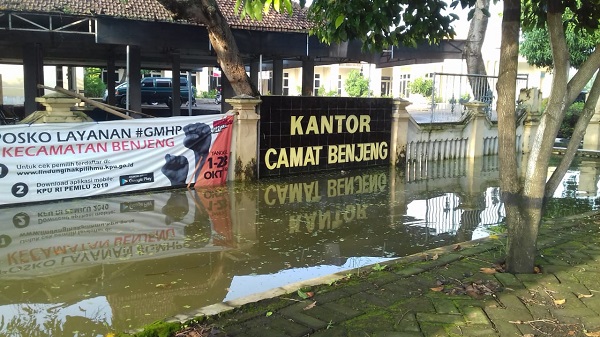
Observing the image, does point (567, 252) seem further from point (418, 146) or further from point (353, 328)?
point (418, 146)

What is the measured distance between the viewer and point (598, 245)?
6164 mm

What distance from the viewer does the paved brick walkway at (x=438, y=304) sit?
3.96 meters

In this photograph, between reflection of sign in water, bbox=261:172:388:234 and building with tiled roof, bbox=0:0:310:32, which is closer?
reflection of sign in water, bbox=261:172:388:234

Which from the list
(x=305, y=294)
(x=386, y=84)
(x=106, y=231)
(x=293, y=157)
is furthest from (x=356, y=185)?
(x=386, y=84)

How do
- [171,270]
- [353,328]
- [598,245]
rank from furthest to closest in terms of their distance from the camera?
[598,245], [171,270], [353,328]

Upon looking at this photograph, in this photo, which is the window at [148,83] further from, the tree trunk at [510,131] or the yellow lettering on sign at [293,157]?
the tree trunk at [510,131]

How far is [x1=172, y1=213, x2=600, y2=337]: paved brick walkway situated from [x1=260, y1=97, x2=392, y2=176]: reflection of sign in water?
597cm

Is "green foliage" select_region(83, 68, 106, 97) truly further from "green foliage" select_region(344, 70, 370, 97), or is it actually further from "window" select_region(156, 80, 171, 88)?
"green foliage" select_region(344, 70, 370, 97)

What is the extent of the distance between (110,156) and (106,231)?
233 centimetres

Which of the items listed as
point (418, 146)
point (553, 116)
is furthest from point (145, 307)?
point (418, 146)

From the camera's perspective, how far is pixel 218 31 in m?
11.9

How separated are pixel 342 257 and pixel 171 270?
1910mm

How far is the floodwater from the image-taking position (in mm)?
4781

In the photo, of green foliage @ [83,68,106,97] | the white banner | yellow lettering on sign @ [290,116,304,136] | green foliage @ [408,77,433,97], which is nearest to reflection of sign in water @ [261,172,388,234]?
yellow lettering on sign @ [290,116,304,136]
